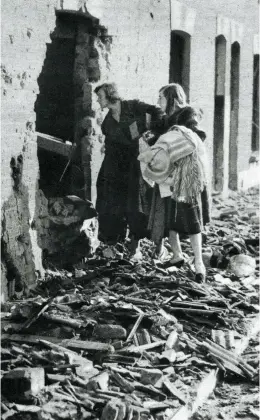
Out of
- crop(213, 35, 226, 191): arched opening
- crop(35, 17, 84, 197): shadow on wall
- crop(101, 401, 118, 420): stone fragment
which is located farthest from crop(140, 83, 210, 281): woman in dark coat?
crop(213, 35, 226, 191): arched opening

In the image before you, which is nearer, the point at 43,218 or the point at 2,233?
the point at 2,233

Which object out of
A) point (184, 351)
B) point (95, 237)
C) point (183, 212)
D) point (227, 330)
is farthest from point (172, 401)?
point (95, 237)

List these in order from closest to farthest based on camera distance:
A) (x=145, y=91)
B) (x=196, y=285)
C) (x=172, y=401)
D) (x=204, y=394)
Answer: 1. (x=172, y=401)
2. (x=204, y=394)
3. (x=196, y=285)
4. (x=145, y=91)

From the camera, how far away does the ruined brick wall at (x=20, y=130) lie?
8.01 metres

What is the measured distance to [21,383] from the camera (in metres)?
5.49

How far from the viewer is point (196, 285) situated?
28.1 feet

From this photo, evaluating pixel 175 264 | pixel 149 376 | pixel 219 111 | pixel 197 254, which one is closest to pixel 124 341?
pixel 149 376

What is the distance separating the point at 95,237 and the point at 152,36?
152 inches

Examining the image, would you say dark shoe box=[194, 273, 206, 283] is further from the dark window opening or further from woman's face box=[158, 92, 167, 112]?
the dark window opening

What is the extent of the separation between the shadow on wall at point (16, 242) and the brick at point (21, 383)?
2.51 m

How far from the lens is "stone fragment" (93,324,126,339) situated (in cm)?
688

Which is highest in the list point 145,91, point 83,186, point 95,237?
point 145,91

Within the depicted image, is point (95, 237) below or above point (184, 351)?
above

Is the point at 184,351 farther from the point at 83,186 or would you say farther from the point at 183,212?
the point at 83,186
